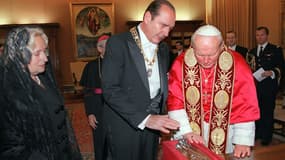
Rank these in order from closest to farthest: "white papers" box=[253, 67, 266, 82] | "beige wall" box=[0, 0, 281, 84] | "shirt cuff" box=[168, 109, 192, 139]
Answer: "shirt cuff" box=[168, 109, 192, 139] < "white papers" box=[253, 67, 266, 82] < "beige wall" box=[0, 0, 281, 84]

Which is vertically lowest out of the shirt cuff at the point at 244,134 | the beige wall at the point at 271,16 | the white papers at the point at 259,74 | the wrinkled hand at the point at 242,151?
the wrinkled hand at the point at 242,151

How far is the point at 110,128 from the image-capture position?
2.52 meters

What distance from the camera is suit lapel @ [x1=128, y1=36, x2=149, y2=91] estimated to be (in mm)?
2387

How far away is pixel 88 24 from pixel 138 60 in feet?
33.5

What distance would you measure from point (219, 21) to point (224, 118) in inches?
424

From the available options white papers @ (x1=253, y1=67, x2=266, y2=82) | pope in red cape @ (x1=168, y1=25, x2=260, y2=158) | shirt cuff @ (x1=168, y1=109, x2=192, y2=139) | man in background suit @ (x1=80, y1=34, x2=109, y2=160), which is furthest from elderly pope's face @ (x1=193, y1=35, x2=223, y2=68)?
white papers @ (x1=253, y1=67, x2=266, y2=82)

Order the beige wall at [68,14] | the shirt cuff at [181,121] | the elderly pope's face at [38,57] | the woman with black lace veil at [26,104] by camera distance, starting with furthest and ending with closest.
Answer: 1. the beige wall at [68,14]
2. the shirt cuff at [181,121]
3. the elderly pope's face at [38,57]
4. the woman with black lace veil at [26,104]

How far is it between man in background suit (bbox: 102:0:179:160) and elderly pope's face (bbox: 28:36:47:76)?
1.40 feet

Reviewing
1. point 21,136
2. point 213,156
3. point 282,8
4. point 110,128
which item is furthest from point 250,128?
point 282,8

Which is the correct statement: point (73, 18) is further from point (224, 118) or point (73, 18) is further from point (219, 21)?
point (224, 118)

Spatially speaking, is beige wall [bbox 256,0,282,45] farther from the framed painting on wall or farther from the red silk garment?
the red silk garment

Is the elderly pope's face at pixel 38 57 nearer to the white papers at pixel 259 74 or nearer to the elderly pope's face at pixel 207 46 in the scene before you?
the elderly pope's face at pixel 207 46

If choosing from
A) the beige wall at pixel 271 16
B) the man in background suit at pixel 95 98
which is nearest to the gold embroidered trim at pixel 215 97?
the man in background suit at pixel 95 98

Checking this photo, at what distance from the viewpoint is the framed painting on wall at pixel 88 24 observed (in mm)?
12156
